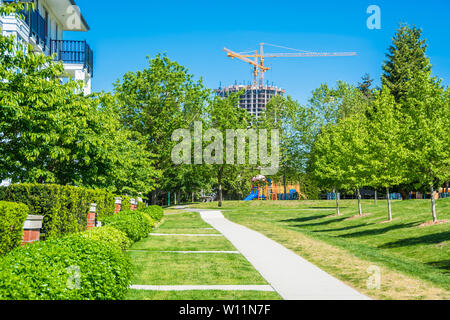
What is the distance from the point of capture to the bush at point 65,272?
5899 millimetres

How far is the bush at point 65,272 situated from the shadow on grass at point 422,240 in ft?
40.3

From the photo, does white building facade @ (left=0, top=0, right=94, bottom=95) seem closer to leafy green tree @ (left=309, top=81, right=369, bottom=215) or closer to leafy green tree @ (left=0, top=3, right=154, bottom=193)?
leafy green tree @ (left=0, top=3, right=154, bottom=193)

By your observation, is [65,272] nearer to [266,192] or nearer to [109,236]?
[109,236]

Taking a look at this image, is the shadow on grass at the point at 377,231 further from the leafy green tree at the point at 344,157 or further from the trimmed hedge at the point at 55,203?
the trimmed hedge at the point at 55,203

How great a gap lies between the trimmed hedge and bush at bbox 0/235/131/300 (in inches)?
128

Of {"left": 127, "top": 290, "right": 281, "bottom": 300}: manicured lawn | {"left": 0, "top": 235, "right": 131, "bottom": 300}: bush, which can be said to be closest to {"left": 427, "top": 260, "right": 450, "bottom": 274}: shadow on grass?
{"left": 127, "top": 290, "right": 281, "bottom": 300}: manicured lawn

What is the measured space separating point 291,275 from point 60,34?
74.1ft

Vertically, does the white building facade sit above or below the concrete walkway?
above

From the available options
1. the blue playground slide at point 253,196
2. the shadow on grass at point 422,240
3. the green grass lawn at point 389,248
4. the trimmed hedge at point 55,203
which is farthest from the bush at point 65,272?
the blue playground slide at point 253,196

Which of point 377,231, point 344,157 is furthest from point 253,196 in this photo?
point 377,231

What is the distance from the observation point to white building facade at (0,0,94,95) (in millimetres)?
21391

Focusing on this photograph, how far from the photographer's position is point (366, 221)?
26.7 meters
